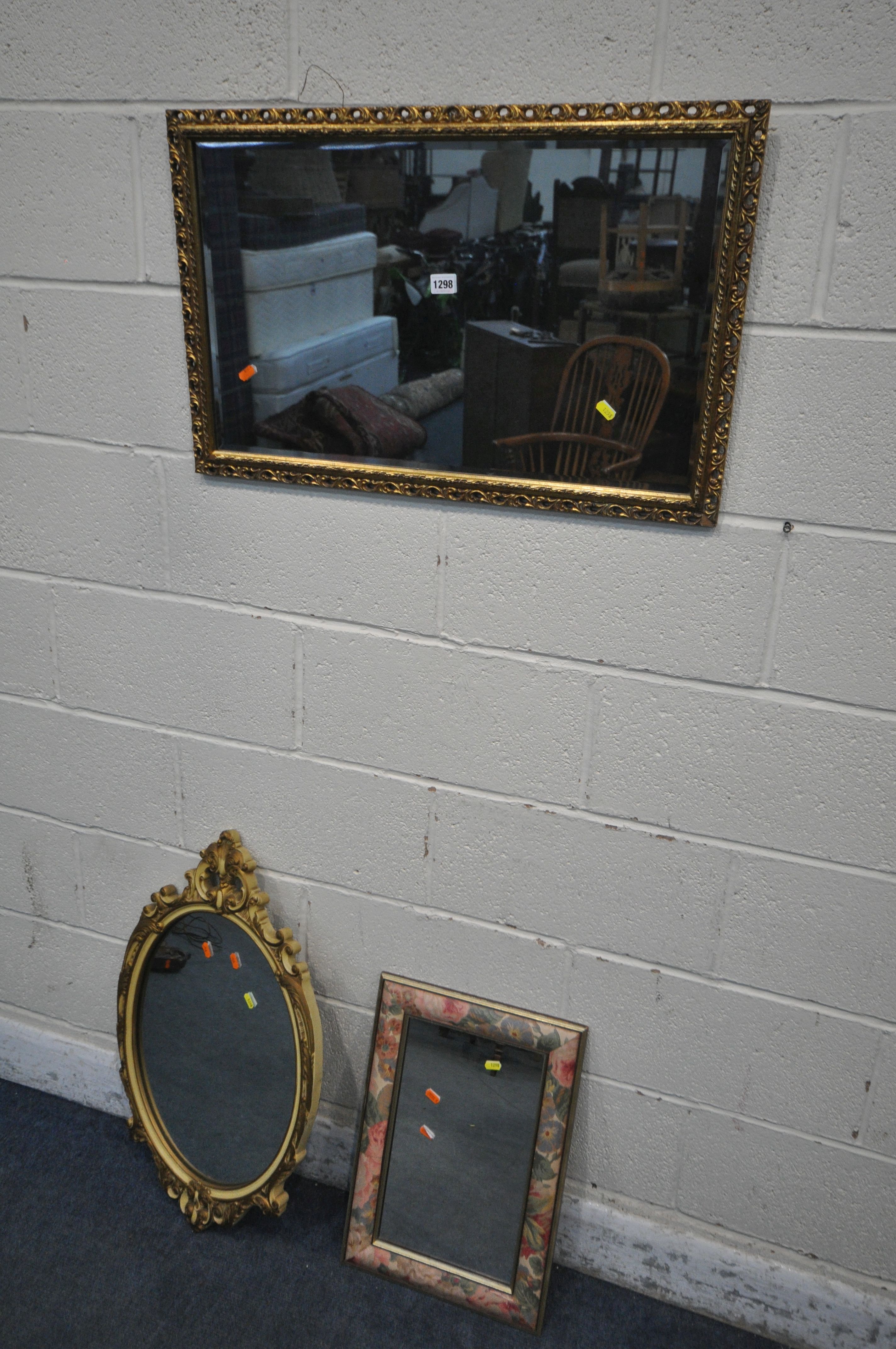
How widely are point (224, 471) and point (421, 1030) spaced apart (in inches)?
36.3

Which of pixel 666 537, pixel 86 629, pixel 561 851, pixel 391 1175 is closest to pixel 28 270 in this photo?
pixel 86 629

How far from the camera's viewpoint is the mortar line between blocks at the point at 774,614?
126 cm

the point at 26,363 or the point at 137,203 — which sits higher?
the point at 137,203

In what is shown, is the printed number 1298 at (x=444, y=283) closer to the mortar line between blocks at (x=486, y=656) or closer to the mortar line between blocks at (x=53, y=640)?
the mortar line between blocks at (x=486, y=656)

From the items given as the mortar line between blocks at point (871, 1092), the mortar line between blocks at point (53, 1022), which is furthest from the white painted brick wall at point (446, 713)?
the mortar line between blocks at point (53, 1022)

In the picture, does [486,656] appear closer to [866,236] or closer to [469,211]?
[469,211]

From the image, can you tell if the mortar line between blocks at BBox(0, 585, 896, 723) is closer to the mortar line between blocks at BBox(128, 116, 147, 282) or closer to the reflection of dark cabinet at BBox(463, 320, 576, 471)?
the reflection of dark cabinet at BBox(463, 320, 576, 471)

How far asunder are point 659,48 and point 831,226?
0.28 meters

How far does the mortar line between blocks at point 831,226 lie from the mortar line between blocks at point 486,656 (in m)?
0.46

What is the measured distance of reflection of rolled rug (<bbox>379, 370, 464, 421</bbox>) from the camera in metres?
1.31

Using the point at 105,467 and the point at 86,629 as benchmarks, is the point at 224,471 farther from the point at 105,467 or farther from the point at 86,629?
the point at 86,629

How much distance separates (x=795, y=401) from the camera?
1.21 meters

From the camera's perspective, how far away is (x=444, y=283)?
1.25m

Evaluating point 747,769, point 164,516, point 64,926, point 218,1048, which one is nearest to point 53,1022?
point 64,926
